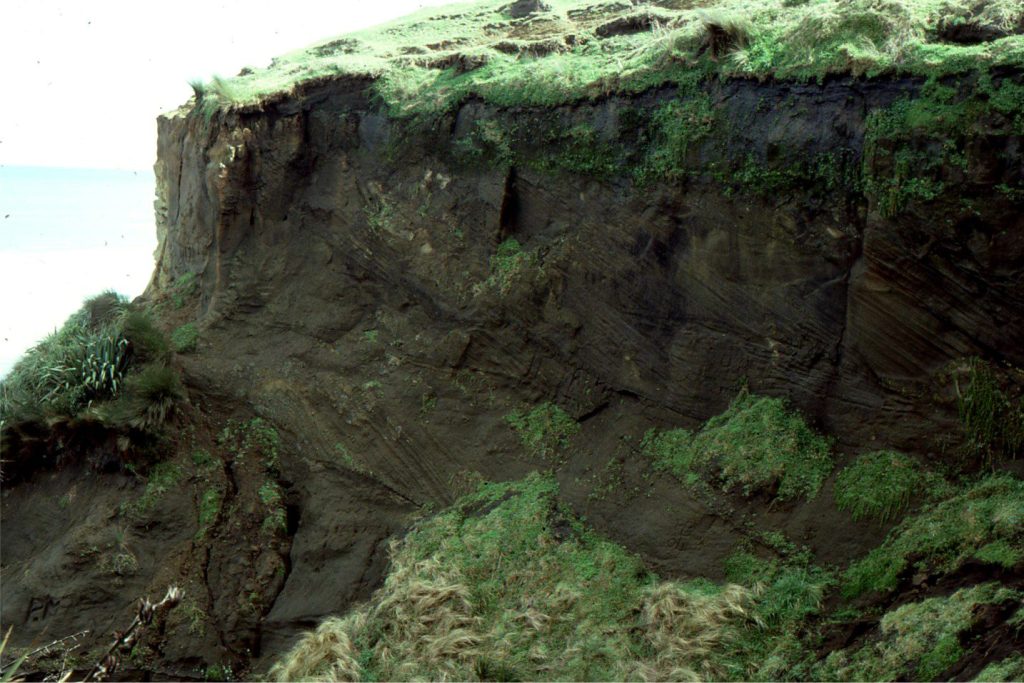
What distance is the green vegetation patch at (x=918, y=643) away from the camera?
21.2ft

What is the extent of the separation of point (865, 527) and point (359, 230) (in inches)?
262

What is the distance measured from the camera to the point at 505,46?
40.8 feet

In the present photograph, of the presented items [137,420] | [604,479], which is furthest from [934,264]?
[137,420]

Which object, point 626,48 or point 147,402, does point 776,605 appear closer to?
point 626,48

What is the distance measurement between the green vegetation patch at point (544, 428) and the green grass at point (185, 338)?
171 inches

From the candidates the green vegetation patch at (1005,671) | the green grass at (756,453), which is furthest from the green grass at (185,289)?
the green vegetation patch at (1005,671)

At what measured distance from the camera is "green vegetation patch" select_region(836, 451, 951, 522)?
7.97m

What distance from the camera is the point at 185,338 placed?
1243 cm

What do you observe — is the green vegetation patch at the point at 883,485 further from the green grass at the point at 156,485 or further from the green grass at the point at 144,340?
the green grass at the point at 144,340

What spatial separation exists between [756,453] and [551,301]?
2781mm

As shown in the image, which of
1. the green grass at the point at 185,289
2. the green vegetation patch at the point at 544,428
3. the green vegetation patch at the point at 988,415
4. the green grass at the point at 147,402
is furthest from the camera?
the green grass at the point at 185,289

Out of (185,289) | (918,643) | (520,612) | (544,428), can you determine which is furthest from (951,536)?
(185,289)

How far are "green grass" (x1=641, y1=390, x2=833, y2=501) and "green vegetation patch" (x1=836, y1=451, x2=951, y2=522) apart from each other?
0.23 m

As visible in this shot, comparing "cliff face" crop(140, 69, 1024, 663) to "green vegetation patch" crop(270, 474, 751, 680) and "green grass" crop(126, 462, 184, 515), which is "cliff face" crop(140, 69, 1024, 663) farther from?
"green grass" crop(126, 462, 184, 515)
